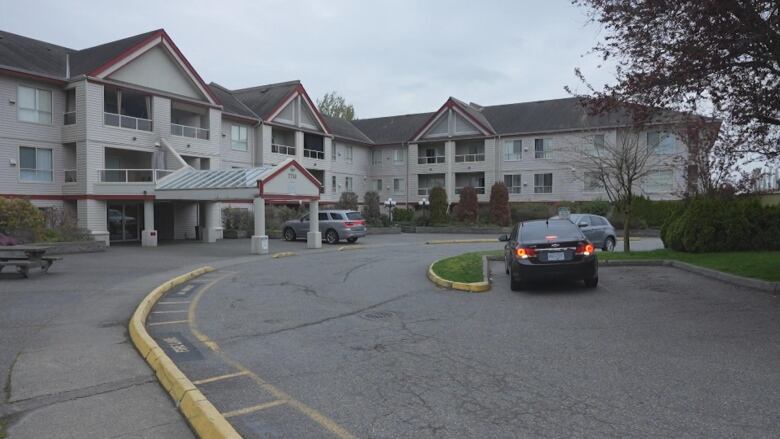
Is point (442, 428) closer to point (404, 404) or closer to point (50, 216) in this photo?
point (404, 404)

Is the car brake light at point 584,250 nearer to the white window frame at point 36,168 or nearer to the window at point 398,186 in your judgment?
the white window frame at point 36,168

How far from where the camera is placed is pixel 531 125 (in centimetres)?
4647

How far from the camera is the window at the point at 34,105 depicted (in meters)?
25.8

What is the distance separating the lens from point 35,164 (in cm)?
2642

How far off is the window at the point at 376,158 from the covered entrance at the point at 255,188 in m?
27.0

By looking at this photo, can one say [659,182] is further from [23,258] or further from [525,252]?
[23,258]

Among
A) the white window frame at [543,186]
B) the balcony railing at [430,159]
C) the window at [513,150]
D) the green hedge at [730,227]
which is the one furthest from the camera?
the balcony railing at [430,159]

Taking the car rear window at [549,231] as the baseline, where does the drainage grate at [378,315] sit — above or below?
below

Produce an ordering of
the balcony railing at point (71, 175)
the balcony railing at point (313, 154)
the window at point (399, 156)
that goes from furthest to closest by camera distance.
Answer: the window at point (399, 156), the balcony railing at point (313, 154), the balcony railing at point (71, 175)

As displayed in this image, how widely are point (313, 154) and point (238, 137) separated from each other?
7636 millimetres

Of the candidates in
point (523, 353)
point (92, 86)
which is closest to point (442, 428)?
point (523, 353)

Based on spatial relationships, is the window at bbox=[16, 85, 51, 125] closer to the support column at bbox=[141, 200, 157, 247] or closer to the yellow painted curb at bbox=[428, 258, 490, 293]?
the support column at bbox=[141, 200, 157, 247]

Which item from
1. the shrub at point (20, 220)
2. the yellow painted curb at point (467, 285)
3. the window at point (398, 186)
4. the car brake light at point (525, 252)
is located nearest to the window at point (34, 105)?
the shrub at point (20, 220)

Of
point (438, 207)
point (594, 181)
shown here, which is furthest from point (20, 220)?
point (594, 181)
